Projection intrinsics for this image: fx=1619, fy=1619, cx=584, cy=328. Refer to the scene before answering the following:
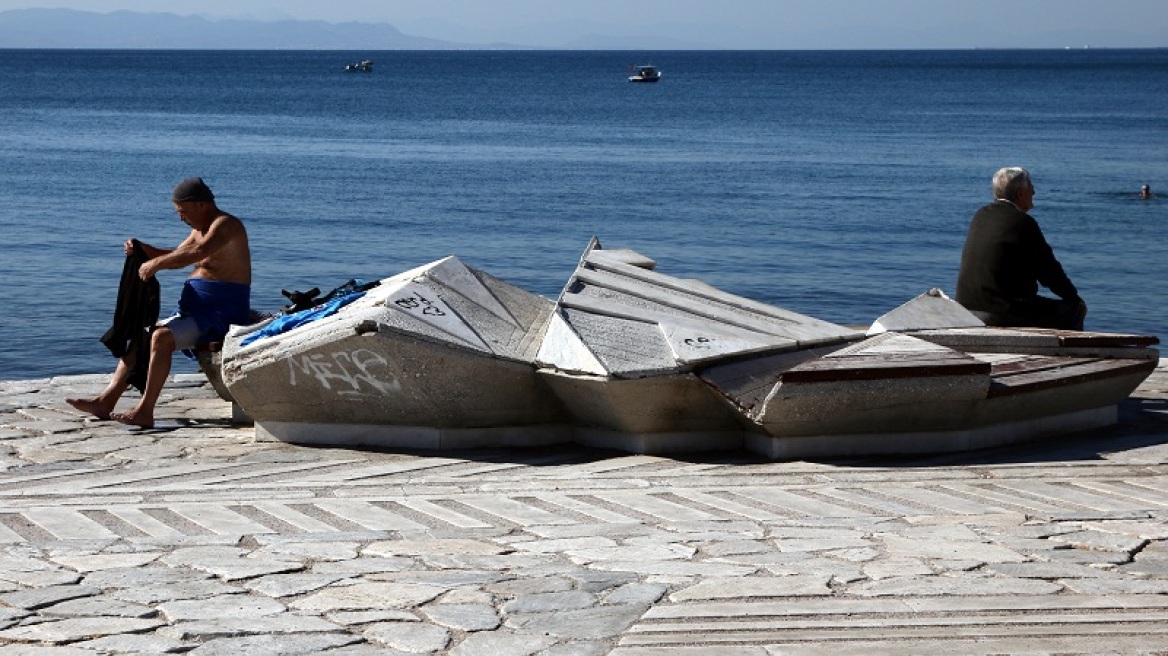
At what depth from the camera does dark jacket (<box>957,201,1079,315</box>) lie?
901 cm

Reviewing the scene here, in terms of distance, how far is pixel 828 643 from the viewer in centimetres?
473

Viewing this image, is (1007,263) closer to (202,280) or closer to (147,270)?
(202,280)

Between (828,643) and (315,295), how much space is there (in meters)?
4.80

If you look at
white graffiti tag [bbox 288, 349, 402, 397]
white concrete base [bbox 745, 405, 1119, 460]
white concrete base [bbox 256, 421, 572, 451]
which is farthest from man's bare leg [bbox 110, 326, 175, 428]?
white concrete base [bbox 745, 405, 1119, 460]

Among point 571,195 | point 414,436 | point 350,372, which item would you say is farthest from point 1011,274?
point 571,195

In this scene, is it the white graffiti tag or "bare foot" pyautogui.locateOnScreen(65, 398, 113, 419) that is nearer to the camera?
the white graffiti tag

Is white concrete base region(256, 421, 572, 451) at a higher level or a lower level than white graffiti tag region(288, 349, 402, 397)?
lower

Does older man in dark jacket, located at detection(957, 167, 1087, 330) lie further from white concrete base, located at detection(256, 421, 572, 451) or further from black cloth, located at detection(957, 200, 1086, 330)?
white concrete base, located at detection(256, 421, 572, 451)

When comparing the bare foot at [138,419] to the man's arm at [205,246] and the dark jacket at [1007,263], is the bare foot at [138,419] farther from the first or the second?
the dark jacket at [1007,263]

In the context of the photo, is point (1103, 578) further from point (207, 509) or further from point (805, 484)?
point (207, 509)

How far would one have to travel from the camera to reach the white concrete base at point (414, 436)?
7801mm

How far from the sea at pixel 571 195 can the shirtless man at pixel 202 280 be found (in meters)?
5.42

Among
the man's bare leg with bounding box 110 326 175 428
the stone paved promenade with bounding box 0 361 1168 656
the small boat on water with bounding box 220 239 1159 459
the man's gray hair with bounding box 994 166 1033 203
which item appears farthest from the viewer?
the man's gray hair with bounding box 994 166 1033 203

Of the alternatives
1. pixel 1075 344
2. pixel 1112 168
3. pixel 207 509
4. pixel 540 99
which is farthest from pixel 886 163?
pixel 540 99
